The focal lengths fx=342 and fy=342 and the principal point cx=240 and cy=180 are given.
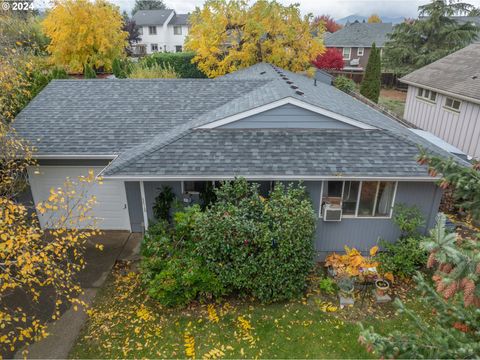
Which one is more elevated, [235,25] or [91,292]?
[235,25]

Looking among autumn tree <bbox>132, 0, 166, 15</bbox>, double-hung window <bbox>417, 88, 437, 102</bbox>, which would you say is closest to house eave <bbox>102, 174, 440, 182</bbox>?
double-hung window <bbox>417, 88, 437, 102</bbox>

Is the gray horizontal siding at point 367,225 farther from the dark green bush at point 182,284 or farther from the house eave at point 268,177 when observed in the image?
the dark green bush at point 182,284

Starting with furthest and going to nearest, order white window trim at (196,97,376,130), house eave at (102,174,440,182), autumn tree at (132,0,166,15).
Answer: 1. autumn tree at (132,0,166,15)
2. white window trim at (196,97,376,130)
3. house eave at (102,174,440,182)

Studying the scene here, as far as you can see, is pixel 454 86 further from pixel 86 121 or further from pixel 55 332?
pixel 55 332

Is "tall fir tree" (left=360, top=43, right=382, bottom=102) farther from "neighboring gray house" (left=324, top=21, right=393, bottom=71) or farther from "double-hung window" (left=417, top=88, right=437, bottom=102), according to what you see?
"neighboring gray house" (left=324, top=21, right=393, bottom=71)

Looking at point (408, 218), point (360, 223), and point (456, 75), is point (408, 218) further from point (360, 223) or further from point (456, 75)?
point (456, 75)

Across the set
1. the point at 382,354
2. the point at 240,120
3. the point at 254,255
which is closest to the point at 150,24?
the point at 240,120
